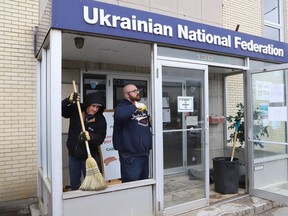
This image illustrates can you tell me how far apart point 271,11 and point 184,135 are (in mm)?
6229

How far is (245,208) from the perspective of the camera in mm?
4613

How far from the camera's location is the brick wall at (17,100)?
15.2 feet

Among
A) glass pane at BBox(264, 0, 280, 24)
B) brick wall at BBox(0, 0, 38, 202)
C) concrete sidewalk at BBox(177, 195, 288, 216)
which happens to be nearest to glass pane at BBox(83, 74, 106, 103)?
brick wall at BBox(0, 0, 38, 202)

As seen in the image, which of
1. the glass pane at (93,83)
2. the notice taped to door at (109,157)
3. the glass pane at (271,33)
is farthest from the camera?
the glass pane at (271,33)

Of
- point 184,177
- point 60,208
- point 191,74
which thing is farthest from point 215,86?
point 60,208

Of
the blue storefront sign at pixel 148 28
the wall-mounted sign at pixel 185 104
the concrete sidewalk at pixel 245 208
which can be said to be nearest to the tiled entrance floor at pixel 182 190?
the concrete sidewalk at pixel 245 208

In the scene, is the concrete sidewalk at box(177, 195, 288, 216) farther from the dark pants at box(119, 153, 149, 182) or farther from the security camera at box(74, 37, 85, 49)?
the security camera at box(74, 37, 85, 49)

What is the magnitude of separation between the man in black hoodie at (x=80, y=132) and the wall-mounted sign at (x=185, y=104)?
1212 millimetres

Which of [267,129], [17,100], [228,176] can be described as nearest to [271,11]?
[267,129]

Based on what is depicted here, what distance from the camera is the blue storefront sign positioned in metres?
3.42

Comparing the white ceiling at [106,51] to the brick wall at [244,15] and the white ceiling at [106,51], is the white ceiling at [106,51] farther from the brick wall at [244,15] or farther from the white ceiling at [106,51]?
the brick wall at [244,15]

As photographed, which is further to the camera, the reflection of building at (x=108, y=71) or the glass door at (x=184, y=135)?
the glass door at (x=184, y=135)

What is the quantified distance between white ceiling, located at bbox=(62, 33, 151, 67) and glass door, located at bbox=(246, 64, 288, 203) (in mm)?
2103

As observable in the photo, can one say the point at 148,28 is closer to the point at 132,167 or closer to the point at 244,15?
the point at 132,167
